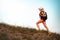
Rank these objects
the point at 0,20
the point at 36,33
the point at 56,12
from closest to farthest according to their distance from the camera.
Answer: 1. the point at 0,20
2. the point at 36,33
3. the point at 56,12

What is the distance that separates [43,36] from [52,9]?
1.39 feet

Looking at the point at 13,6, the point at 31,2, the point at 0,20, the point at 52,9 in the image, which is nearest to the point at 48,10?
the point at 52,9

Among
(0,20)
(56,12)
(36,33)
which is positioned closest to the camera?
(0,20)

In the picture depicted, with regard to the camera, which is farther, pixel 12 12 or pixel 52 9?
pixel 52 9

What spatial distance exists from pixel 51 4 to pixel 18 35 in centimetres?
69

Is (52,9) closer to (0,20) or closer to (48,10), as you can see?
(48,10)

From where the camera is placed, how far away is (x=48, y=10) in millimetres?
2971

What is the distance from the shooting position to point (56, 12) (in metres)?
3.04

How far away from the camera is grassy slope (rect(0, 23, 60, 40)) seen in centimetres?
262

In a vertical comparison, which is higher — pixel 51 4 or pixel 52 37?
pixel 51 4

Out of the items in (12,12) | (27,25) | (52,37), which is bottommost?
(52,37)

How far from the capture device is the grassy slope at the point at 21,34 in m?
2.62

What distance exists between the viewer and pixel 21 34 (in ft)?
8.96

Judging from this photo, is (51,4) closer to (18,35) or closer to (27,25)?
(27,25)
